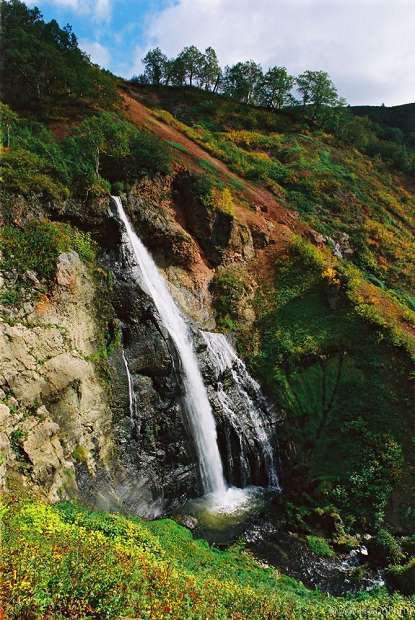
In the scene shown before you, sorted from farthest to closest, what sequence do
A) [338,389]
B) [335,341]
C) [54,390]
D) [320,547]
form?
[335,341] → [338,389] → [320,547] → [54,390]

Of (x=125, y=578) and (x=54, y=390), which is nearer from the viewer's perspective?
(x=125, y=578)

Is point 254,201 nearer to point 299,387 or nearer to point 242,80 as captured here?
point 299,387

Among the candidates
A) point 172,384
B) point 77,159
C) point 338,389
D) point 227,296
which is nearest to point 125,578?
point 172,384

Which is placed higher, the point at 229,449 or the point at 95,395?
the point at 95,395

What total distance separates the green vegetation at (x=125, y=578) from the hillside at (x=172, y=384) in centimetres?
5

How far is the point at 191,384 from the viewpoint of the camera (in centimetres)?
1761

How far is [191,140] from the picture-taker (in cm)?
3831

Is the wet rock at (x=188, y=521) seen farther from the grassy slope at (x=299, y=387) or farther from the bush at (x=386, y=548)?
the bush at (x=386, y=548)

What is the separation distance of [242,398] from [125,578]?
41.0ft

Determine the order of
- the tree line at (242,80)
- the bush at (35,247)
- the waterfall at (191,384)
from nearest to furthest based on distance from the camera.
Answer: the bush at (35,247) < the waterfall at (191,384) < the tree line at (242,80)

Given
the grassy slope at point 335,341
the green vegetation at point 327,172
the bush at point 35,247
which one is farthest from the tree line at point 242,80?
the bush at point 35,247

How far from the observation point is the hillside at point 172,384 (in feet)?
31.0

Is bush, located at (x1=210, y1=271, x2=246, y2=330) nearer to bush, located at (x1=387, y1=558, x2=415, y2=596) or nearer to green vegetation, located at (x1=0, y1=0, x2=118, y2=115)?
bush, located at (x1=387, y1=558, x2=415, y2=596)

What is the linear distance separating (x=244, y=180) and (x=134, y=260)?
18.1 meters
